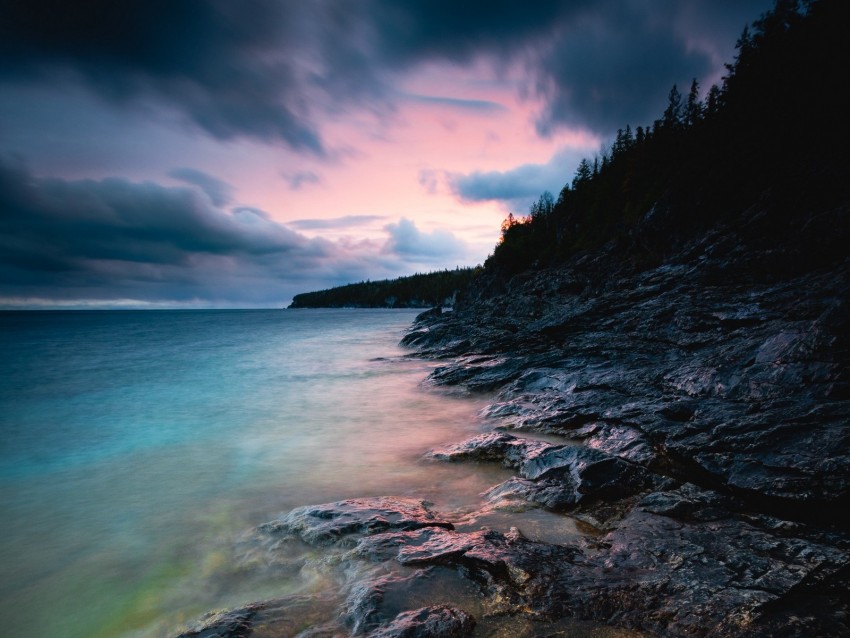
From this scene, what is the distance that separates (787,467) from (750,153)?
2314cm

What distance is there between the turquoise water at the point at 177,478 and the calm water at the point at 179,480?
31 millimetres

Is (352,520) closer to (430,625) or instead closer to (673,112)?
(430,625)

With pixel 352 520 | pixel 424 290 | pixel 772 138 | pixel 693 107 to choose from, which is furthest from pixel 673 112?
pixel 424 290

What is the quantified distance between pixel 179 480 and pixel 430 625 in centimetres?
746

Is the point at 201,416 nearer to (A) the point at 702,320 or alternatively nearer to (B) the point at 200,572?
(B) the point at 200,572

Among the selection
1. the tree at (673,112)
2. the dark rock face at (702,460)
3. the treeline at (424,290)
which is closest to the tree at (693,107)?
the tree at (673,112)

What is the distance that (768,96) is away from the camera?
21.8 meters

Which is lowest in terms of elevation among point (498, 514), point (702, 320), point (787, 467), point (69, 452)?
point (69, 452)

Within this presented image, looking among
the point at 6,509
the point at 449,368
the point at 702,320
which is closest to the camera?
the point at 6,509

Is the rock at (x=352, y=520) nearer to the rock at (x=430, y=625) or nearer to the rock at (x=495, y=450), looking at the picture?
the rock at (x=430, y=625)

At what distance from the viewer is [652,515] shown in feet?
15.5

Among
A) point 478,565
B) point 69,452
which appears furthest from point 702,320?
point 69,452

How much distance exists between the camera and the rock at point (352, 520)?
511 centimetres

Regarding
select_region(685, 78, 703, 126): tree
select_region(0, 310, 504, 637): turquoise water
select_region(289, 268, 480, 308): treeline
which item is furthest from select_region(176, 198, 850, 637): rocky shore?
select_region(289, 268, 480, 308): treeline
